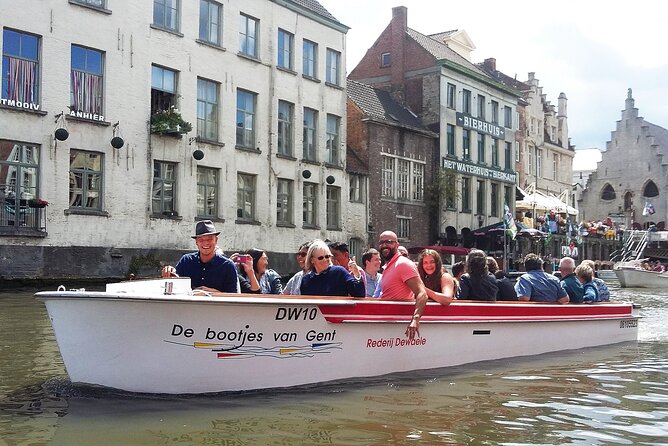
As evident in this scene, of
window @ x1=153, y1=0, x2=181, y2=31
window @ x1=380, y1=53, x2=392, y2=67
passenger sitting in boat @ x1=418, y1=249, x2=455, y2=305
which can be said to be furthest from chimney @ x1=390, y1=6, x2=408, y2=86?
passenger sitting in boat @ x1=418, y1=249, x2=455, y2=305

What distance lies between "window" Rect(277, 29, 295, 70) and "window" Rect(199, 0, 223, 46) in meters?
3.01

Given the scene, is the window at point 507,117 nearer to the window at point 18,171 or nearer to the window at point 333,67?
the window at point 333,67

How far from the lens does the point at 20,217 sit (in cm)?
1983

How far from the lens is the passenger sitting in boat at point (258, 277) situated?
9.09 meters

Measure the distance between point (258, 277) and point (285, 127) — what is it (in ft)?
61.7

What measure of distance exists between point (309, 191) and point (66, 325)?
2234cm

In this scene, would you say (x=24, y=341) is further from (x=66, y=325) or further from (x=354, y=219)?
(x=354, y=219)

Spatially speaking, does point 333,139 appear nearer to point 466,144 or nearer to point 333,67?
point 333,67

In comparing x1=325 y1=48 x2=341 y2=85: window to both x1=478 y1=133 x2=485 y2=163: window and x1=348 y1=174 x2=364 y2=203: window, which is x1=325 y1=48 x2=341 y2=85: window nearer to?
x1=348 y1=174 x2=364 y2=203: window

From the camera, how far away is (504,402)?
25.6ft

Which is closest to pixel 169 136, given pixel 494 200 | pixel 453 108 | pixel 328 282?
pixel 328 282

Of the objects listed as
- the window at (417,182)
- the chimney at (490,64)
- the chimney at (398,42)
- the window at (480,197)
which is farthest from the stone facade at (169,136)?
the chimney at (490,64)

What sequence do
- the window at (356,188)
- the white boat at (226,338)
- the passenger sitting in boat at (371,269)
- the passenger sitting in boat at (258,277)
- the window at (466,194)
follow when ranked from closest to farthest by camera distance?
the white boat at (226,338)
the passenger sitting in boat at (258,277)
the passenger sitting in boat at (371,269)
the window at (356,188)
the window at (466,194)

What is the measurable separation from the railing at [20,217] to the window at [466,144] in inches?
958
